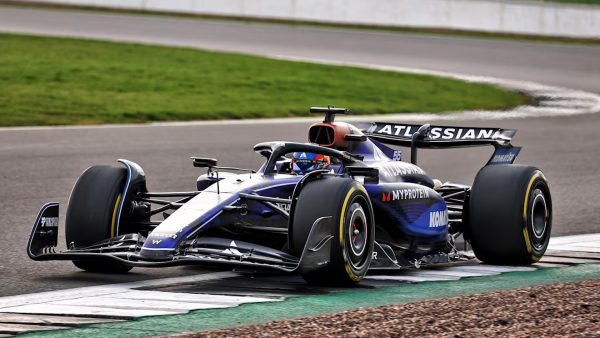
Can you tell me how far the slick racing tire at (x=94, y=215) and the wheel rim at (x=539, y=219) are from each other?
2815 mm

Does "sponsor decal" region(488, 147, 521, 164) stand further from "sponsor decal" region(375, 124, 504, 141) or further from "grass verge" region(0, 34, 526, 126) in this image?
"grass verge" region(0, 34, 526, 126)

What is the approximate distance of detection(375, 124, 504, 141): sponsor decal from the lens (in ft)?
33.0

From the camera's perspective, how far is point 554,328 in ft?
21.3

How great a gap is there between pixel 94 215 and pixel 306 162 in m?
1.46

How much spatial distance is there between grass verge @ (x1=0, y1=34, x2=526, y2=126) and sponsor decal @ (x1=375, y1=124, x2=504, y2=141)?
8802 mm

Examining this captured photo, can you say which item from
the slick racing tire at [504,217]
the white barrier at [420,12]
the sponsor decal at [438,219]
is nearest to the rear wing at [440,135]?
the slick racing tire at [504,217]

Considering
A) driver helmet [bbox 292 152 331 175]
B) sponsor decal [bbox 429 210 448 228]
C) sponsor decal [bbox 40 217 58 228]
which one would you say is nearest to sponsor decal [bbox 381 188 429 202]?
sponsor decal [bbox 429 210 448 228]

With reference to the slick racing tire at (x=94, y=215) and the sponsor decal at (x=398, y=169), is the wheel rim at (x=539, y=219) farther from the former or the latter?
the slick racing tire at (x=94, y=215)

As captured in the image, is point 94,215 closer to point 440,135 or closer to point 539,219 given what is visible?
point 440,135

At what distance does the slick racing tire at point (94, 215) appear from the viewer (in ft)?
27.9

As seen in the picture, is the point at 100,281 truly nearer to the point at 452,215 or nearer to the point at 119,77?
the point at 452,215

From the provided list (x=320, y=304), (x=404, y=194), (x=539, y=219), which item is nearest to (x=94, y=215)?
(x=320, y=304)

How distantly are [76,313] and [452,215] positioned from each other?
11.9 ft

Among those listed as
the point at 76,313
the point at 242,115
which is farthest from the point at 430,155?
the point at 76,313
